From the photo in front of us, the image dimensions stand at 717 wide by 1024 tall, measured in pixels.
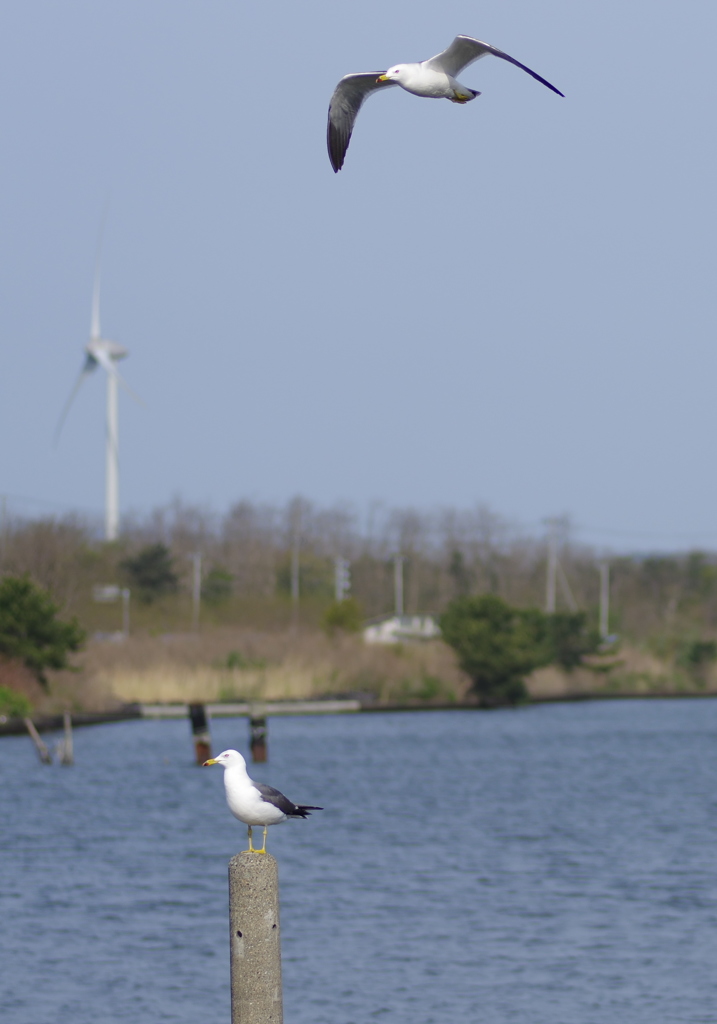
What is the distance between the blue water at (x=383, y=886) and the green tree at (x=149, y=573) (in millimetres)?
47750

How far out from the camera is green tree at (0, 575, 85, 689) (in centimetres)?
4803

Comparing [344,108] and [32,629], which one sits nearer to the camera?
[344,108]

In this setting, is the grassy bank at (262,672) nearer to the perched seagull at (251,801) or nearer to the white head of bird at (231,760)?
the white head of bird at (231,760)

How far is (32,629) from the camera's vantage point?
48.5 m

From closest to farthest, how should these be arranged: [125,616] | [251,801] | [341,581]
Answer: [251,801] < [125,616] < [341,581]

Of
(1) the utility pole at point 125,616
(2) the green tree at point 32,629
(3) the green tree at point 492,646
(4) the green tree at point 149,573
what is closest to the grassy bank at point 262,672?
(3) the green tree at point 492,646

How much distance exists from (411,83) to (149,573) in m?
89.3

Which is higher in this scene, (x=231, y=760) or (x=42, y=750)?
(x=231, y=760)

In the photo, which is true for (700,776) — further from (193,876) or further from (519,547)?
(519,547)

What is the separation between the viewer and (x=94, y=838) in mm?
31047

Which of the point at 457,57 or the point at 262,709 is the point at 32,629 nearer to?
the point at 262,709

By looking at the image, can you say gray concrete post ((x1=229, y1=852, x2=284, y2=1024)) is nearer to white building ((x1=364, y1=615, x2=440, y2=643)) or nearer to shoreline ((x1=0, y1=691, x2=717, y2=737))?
shoreline ((x1=0, y1=691, x2=717, y2=737))

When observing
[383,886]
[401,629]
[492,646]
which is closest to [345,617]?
[492,646]

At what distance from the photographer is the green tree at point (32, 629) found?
158 ft
